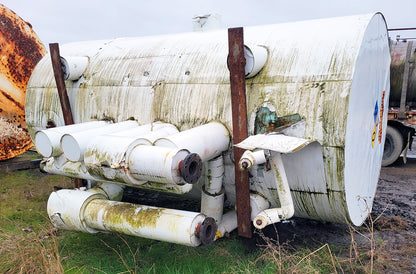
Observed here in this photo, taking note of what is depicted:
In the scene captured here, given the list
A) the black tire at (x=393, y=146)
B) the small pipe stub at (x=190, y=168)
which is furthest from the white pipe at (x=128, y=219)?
the black tire at (x=393, y=146)

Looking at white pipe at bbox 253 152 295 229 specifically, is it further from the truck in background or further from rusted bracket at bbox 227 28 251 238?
the truck in background

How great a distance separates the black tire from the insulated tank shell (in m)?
4.38

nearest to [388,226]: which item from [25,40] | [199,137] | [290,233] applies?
[290,233]

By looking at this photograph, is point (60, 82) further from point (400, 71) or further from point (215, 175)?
point (400, 71)

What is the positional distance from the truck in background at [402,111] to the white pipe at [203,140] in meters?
6.49

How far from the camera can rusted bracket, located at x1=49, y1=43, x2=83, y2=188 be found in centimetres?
447

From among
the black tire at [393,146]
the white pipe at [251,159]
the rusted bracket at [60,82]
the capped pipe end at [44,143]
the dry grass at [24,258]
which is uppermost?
the rusted bracket at [60,82]

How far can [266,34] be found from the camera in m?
3.97

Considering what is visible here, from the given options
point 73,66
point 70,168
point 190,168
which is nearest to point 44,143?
point 70,168

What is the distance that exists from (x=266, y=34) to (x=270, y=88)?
75 centimetres

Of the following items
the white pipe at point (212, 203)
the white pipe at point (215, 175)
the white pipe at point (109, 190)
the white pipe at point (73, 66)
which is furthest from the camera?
the white pipe at point (73, 66)

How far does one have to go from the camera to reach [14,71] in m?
6.68

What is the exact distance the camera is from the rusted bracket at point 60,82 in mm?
4473

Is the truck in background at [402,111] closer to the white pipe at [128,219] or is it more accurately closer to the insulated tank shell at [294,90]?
the insulated tank shell at [294,90]
